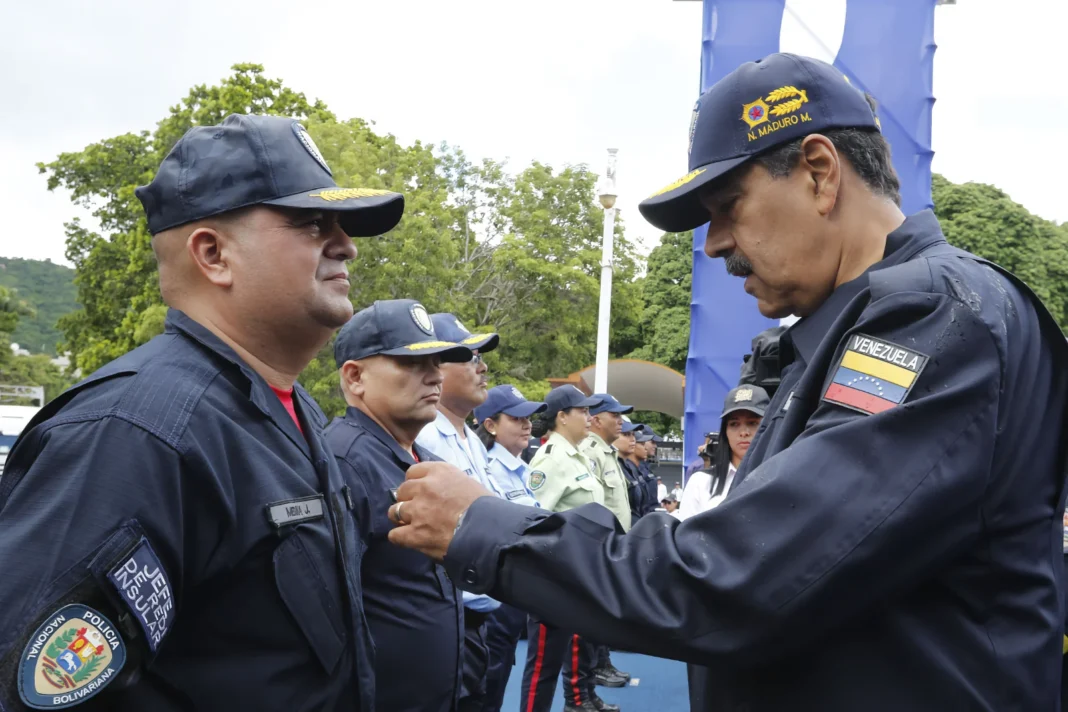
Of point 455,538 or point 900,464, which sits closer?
point 900,464

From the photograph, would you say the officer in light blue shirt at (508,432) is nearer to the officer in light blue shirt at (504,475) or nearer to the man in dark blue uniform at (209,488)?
the officer in light blue shirt at (504,475)

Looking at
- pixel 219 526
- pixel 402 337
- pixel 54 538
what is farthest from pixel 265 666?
pixel 402 337

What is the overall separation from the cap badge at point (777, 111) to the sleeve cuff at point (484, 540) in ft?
2.77

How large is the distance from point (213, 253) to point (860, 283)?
1.42 metres

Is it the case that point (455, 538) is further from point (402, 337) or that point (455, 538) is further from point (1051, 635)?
point (402, 337)

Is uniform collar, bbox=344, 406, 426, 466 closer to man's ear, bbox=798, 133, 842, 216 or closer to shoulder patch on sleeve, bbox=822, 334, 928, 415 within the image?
man's ear, bbox=798, 133, 842, 216

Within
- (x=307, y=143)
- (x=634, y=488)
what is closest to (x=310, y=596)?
(x=307, y=143)

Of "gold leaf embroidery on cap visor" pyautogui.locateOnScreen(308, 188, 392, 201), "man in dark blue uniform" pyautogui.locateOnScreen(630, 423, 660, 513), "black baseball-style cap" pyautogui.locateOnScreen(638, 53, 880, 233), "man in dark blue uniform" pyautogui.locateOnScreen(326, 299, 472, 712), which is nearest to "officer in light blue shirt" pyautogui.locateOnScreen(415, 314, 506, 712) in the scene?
"man in dark blue uniform" pyautogui.locateOnScreen(326, 299, 472, 712)

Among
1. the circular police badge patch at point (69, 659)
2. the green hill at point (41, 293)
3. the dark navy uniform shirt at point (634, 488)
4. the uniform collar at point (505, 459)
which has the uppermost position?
the circular police badge patch at point (69, 659)

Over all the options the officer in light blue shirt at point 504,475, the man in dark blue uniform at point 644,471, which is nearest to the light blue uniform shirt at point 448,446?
the officer in light blue shirt at point 504,475

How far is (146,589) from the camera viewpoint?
1.57 meters

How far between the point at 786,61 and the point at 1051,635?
1140 mm

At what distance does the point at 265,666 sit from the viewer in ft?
5.96

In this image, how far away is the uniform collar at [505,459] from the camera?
6.67 m
